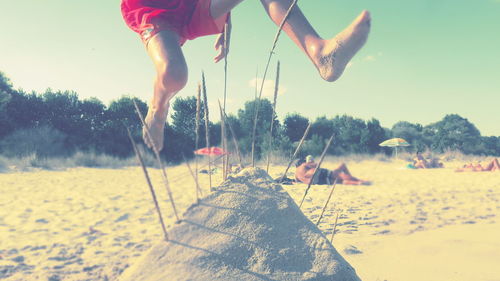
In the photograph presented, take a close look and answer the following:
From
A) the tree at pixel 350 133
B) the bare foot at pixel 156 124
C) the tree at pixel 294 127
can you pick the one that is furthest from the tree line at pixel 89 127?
the bare foot at pixel 156 124

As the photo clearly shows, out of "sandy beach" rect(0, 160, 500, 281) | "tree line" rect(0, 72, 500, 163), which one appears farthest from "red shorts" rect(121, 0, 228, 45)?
"tree line" rect(0, 72, 500, 163)

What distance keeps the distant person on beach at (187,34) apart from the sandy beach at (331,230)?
41 cm

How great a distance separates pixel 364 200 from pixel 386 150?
18.3 meters

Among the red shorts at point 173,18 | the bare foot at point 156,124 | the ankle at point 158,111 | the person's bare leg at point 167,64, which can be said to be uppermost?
the red shorts at point 173,18

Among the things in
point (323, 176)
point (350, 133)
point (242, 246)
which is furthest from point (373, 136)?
point (242, 246)

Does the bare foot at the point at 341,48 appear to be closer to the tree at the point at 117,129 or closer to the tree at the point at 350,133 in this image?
the tree at the point at 117,129

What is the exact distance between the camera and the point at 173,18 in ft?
4.99

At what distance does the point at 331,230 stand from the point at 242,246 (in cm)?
240

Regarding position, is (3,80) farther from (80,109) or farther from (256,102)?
(256,102)

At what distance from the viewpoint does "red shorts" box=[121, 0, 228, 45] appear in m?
1.50

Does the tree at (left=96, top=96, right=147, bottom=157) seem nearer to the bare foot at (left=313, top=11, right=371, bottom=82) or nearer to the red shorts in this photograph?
the red shorts

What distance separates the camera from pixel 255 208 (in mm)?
1240

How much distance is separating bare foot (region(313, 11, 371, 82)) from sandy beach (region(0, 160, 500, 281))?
0.76 meters

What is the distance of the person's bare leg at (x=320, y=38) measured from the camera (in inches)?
50.2
